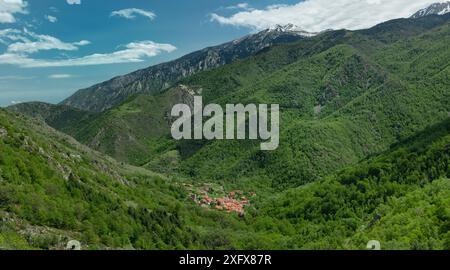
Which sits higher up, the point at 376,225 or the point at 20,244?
the point at 20,244

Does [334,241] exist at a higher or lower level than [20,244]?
lower

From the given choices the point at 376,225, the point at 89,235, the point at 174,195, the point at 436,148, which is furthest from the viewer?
the point at 174,195

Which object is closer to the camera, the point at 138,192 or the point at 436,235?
the point at 436,235

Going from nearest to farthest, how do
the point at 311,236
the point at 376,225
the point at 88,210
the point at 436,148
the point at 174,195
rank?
the point at 88,210 < the point at 376,225 < the point at 311,236 < the point at 436,148 < the point at 174,195

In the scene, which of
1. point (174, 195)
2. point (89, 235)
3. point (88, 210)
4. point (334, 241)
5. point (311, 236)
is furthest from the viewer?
point (174, 195)

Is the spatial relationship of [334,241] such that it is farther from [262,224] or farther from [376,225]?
[262,224]
